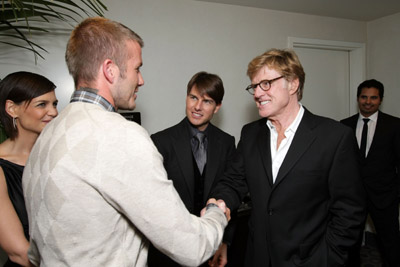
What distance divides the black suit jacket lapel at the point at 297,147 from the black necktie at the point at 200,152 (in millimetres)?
698

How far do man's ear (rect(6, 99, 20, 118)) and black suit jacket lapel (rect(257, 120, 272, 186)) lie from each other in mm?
1335

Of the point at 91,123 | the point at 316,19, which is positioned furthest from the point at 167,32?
the point at 91,123

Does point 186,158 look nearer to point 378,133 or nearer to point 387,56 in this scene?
point 378,133

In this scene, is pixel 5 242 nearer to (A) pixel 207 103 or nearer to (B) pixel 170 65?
(A) pixel 207 103

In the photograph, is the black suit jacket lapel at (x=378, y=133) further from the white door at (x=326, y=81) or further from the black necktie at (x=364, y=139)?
the white door at (x=326, y=81)

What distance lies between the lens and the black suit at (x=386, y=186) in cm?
283

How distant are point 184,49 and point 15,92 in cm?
177

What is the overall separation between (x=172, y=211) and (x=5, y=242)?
2.76ft

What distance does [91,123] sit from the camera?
2.67 feet

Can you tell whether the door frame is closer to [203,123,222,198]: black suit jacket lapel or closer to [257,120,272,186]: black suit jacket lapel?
[203,123,222,198]: black suit jacket lapel

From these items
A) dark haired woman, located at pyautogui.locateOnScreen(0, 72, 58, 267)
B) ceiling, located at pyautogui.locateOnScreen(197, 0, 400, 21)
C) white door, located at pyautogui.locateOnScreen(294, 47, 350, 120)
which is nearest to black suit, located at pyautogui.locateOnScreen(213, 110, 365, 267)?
dark haired woman, located at pyautogui.locateOnScreen(0, 72, 58, 267)

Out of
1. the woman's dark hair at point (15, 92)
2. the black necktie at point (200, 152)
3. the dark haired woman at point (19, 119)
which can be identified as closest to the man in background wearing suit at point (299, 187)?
the black necktie at point (200, 152)

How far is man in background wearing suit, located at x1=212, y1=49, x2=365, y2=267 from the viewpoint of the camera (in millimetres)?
1334

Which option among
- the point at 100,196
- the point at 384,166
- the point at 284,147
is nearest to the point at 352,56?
the point at 384,166
